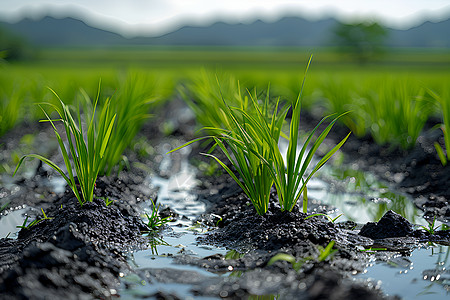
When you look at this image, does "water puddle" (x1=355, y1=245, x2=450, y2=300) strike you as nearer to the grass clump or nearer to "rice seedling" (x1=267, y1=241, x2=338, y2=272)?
"rice seedling" (x1=267, y1=241, x2=338, y2=272)

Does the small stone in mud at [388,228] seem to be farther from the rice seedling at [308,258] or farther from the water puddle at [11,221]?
the water puddle at [11,221]

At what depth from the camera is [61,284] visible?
5.21ft

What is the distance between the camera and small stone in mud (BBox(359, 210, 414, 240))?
7.87ft

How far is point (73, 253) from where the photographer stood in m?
1.81

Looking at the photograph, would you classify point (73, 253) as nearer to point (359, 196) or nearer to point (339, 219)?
point (339, 219)

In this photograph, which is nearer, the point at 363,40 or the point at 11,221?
the point at 11,221

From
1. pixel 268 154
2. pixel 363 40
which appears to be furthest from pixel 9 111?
pixel 363 40

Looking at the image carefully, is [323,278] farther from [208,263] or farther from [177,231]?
[177,231]

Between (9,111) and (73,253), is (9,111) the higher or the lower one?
the higher one

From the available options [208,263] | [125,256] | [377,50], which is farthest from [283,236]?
[377,50]

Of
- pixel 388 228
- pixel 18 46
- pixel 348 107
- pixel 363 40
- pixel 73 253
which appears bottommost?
pixel 388 228

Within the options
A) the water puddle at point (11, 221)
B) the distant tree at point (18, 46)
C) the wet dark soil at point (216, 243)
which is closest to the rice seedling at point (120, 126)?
the wet dark soil at point (216, 243)

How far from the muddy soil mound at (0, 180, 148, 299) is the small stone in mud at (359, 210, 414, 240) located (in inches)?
50.8

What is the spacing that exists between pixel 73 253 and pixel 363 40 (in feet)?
196
